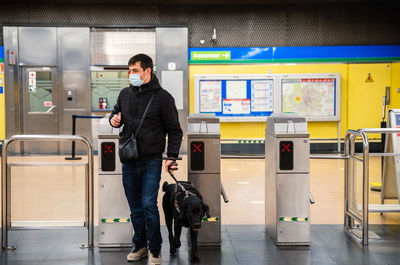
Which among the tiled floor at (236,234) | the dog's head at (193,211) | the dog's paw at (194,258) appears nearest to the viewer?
the dog's head at (193,211)

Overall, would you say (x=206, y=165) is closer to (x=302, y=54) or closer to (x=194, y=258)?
(x=194, y=258)

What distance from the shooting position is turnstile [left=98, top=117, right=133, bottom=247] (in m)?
3.69

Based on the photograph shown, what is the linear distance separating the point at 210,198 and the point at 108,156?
3.09ft

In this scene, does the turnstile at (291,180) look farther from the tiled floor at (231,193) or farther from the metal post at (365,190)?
the tiled floor at (231,193)

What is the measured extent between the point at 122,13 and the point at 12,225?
740 centimetres

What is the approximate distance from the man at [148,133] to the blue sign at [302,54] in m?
7.25

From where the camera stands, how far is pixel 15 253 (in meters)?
3.61

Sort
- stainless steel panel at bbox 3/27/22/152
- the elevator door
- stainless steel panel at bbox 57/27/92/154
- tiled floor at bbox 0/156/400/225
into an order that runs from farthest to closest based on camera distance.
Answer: the elevator door → stainless steel panel at bbox 57/27/92/154 → stainless steel panel at bbox 3/27/22/152 → tiled floor at bbox 0/156/400/225

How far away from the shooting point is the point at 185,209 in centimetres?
319

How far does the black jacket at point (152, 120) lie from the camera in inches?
125

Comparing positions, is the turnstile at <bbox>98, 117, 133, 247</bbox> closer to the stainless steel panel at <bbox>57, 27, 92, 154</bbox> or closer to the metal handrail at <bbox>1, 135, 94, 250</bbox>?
the metal handrail at <bbox>1, 135, 94, 250</bbox>

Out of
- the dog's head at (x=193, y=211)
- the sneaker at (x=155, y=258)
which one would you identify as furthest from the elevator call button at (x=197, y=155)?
the sneaker at (x=155, y=258)

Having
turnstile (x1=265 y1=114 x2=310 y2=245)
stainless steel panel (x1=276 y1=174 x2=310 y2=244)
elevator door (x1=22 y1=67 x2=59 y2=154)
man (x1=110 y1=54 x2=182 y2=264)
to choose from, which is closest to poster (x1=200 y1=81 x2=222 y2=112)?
elevator door (x1=22 y1=67 x2=59 y2=154)

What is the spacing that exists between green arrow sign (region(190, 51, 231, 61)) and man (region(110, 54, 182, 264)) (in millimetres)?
7184
